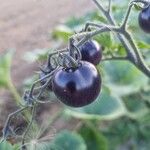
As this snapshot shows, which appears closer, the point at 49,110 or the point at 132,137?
the point at 132,137

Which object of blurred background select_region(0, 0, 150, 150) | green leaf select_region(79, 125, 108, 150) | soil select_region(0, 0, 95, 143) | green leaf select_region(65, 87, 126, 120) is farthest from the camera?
soil select_region(0, 0, 95, 143)

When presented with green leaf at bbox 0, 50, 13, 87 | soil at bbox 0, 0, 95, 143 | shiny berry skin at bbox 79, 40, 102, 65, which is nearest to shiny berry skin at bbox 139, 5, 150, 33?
shiny berry skin at bbox 79, 40, 102, 65

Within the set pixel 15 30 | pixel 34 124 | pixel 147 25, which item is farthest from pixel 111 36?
pixel 15 30

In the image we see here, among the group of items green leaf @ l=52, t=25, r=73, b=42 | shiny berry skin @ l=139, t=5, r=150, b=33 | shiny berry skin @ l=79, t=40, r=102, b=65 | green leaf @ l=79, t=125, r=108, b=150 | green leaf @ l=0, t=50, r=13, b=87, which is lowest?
green leaf @ l=79, t=125, r=108, b=150

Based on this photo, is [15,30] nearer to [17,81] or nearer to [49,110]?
[17,81]

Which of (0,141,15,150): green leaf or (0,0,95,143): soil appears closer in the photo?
(0,141,15,150): green leaf

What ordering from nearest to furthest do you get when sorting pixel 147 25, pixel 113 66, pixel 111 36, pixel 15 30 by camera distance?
pixel 147 25 < pixel 111 36 < pixel 113 66 < pixel 15 30

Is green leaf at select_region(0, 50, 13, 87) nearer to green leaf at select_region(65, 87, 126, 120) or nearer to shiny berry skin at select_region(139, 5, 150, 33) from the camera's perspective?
green leaf at select_region(65, 87, 126, 120)
